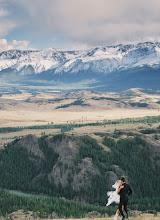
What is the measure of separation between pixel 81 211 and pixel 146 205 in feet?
73.0

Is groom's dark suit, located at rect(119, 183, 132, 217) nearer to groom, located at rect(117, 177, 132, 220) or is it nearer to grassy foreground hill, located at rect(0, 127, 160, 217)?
groom, located at rect(117, 177, 132, 220)

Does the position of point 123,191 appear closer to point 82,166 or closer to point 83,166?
point 83,166

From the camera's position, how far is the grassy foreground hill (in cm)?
10869

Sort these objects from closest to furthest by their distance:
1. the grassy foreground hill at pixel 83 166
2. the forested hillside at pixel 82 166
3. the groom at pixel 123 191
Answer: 1. the groom at pixel 123 191
2. the grassy foreground hill at pixel 83 166
3. the forested hillside at pixel 82 166

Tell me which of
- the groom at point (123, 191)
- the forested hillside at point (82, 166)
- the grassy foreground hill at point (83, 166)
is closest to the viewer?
the groom at point (123, 191)

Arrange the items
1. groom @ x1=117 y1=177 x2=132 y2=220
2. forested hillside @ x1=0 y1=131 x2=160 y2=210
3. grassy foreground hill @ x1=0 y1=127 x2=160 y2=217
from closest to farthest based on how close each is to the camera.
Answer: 1. groom @ x1=117 y1=177 x2=132 y2=220
2. grassy foreground hill @ x1=0 y1=127 x2=160 y2=217
3. forested hillside @ x1=0 y1=131 x2=160 y2=210

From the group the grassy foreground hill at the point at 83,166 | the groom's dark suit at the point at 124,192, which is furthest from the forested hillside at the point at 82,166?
Result: the groom's dark suit at the point at 124,192

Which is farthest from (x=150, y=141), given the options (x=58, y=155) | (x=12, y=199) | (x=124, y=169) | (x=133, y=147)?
(x=12, y=199)

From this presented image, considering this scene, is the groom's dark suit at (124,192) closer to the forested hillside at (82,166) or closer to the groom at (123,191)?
the groom at (123,191)

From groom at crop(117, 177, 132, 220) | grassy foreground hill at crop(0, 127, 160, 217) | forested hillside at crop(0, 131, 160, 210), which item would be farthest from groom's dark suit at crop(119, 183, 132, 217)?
forested hillside at crop(0, 131, 160, 210)

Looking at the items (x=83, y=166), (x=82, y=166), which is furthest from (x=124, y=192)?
(x=82, y=166)

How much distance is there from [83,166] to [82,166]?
1.38ft

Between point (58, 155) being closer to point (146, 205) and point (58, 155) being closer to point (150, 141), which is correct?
point (150, 141)

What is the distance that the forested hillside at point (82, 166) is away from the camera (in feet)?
359
